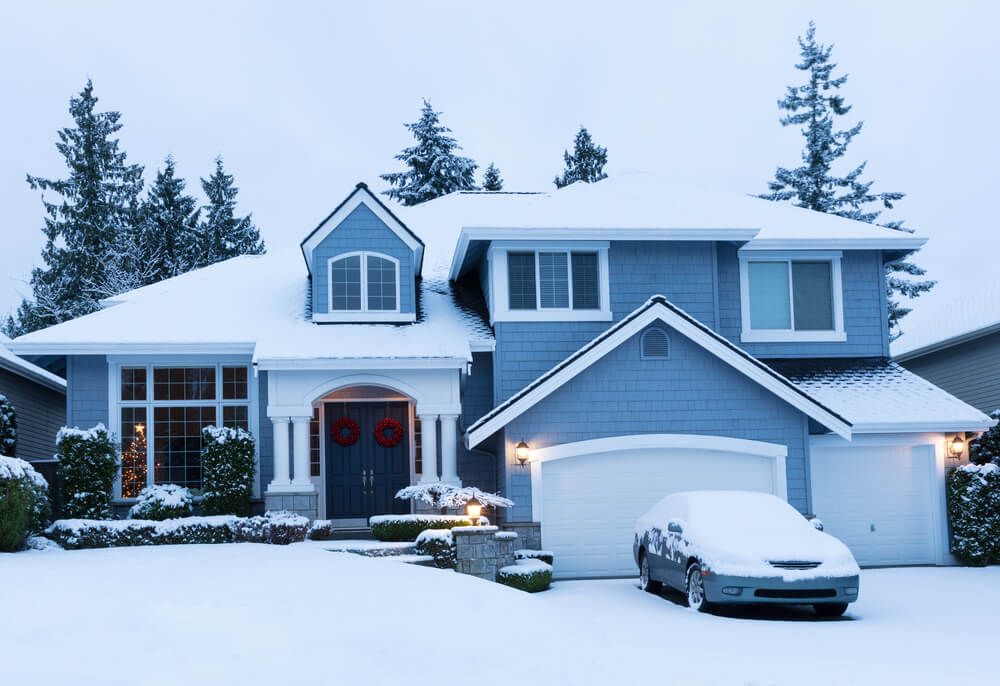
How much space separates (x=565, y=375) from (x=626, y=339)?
1.20 m

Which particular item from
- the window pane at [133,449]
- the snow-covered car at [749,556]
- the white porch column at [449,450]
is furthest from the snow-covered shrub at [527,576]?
the window pane at [133,449]

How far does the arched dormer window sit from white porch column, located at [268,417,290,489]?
255cm

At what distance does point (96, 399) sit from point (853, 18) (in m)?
34.0

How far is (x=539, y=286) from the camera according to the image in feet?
61.9

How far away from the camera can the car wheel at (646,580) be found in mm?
14547

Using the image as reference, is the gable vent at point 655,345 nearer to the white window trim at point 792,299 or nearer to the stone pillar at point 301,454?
the white window trim at point 792,299

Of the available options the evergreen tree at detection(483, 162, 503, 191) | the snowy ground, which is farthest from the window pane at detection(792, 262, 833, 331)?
the evergreen tree at detection(483, 162, 503, 191)

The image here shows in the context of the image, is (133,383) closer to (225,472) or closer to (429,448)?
(225,472)

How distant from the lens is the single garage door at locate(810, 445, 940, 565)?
723 inches

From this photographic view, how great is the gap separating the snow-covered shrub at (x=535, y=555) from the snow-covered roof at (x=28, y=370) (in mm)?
12029

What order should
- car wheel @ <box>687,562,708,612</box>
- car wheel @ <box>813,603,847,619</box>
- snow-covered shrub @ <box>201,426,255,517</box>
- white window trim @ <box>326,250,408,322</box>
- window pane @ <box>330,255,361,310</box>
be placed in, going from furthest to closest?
window pane @ <box>330,255,361,310</box>, white window trim @ <box>326,250,408,322</box>, snow-covered shrub @ <box>201,426,255,517</box>, car wheel @ <box>687,562,708,612</box>, car wheel @ <box>813,603,847,619</box>

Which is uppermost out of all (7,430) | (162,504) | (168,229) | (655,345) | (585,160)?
(585,160)

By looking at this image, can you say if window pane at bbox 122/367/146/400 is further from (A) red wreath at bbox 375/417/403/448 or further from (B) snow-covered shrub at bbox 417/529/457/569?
(B) snow-covered shrub at bbox 417/529/457/569

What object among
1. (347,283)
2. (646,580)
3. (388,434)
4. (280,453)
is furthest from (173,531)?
(646,580)
